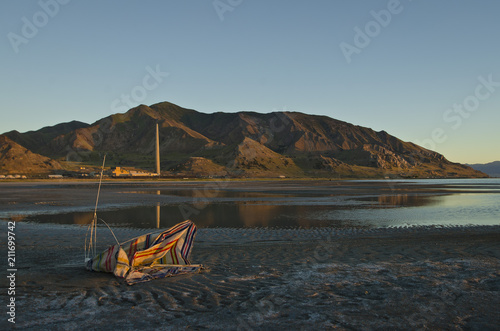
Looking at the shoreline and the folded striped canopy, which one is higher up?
the folded striped canopy

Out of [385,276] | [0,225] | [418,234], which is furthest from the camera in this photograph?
[0,225]

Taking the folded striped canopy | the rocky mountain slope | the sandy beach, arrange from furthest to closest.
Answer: the rocky mountain slope, the folded striped canopy, the sandy beach

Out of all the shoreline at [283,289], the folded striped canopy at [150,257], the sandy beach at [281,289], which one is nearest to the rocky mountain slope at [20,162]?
the sandy beach at [281,289]

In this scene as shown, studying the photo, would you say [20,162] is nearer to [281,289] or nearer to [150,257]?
[150,257]

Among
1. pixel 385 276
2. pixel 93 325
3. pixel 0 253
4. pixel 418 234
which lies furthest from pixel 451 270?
pixel 0 253

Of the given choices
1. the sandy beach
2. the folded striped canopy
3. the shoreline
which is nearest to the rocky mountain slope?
the sandy beach

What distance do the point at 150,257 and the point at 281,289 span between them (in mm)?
4605

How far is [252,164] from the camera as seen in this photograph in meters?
181

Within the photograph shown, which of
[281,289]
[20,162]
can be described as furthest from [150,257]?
[20,162]

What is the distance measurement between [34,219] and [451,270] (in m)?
26.6

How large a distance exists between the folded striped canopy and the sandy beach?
1.29 ft

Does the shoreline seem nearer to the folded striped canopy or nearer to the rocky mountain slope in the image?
the folded striped canopy

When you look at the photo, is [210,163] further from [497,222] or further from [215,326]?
[215,326]

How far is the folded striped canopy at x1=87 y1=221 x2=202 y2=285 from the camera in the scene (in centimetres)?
1190
